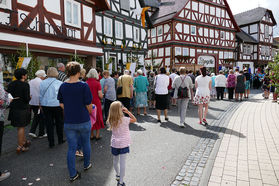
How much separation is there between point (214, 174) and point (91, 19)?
12.8 metres

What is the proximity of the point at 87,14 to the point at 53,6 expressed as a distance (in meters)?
2.66

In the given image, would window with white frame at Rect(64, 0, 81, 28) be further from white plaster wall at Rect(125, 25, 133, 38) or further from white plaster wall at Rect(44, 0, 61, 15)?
white plaster wall at Rect(125, 25, 133, 38)

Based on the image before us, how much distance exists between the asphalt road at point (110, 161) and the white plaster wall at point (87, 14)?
30.7 ft

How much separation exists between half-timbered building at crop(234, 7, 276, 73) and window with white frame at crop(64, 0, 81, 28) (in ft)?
95.1

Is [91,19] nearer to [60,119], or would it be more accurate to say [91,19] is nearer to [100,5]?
[100,5]

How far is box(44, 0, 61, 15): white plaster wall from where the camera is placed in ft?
35.6

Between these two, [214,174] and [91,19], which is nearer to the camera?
[214,174]

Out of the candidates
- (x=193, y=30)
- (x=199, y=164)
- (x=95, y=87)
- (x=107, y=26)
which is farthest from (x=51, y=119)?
(x=193, y=30)

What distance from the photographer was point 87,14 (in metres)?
13.5

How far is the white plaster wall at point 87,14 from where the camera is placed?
13273mm

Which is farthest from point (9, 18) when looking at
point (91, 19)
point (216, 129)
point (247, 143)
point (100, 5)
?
point (247, 143)

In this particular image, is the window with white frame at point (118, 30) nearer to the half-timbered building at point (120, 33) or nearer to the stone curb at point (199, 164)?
the half-timbered building at point (120, 33)

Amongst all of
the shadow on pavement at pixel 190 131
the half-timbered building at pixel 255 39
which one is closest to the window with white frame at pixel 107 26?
the shadow on pavement at pixel 190 131

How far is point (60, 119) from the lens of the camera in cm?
514
